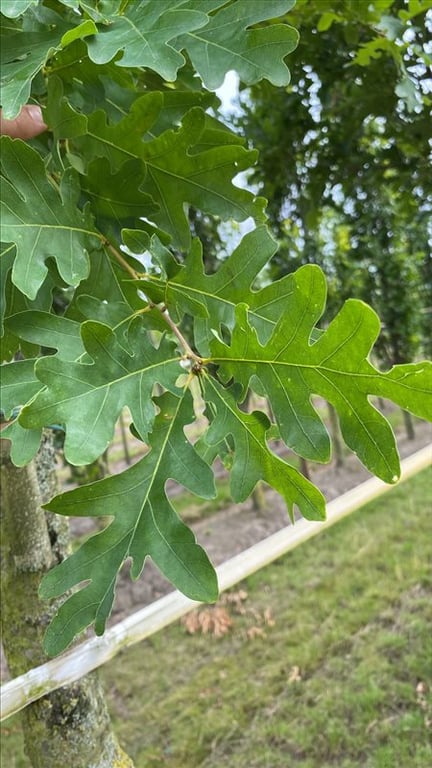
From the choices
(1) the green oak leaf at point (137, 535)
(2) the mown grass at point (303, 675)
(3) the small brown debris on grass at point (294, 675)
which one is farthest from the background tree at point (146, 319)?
(3) the small brown debris on grass at point (294, 675)

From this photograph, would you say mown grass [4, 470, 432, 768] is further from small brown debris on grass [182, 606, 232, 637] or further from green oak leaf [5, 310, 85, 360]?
green oak leaf [5, 310, 85, 360]

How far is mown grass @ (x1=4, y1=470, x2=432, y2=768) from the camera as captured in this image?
203 cm

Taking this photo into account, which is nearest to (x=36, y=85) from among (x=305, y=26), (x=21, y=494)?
(x=21, y=494)

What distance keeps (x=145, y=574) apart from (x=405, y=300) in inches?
153

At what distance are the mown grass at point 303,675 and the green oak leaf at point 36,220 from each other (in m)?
1.87

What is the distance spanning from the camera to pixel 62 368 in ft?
1.97

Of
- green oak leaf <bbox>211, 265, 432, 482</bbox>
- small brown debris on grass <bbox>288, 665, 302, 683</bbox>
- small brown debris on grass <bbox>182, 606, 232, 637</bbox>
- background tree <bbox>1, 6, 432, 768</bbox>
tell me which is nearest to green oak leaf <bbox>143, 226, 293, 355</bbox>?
background tree <bbox>1, 6, 432, 768</bbox>

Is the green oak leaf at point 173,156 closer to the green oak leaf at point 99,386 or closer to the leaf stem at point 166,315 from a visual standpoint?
the leaf stem at point 166,315

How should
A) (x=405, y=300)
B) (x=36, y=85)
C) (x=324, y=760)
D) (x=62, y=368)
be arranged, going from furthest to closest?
(x=405, y=300)
(x=324, y=760)
(x=36, y=85)
(x=62, y=368)

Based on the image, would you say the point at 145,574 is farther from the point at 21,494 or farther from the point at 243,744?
the point at 21,494

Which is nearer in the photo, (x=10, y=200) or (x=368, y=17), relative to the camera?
(x=10, y=200)

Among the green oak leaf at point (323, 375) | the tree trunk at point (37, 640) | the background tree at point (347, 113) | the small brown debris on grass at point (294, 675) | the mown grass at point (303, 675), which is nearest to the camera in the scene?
the green oak leaf at point (323, 375)

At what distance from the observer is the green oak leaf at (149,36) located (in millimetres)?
604

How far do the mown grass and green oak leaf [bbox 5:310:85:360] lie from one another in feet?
5.88
